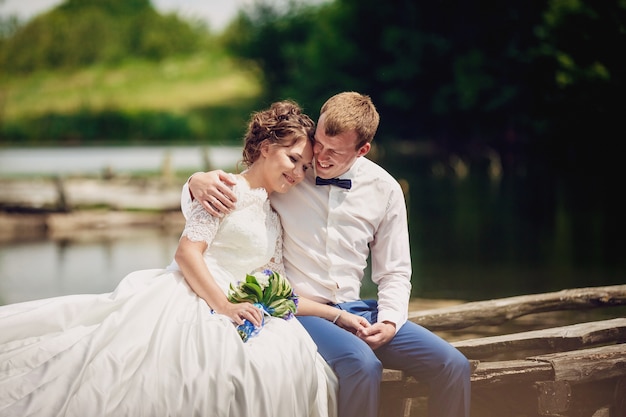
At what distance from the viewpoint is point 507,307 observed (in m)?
5.35

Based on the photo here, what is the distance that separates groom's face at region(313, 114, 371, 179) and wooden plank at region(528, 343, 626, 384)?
1380 mm

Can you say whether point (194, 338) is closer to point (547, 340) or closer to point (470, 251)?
point (547, 340)

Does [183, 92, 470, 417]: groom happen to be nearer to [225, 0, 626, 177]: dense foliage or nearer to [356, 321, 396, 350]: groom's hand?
[356, 321, 396, 350]: groom's hand

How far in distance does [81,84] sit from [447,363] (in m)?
57.5

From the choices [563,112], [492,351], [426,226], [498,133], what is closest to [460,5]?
[498,133]

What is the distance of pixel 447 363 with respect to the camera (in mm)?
3553

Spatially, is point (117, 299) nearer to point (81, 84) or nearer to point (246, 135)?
point (246, 135)

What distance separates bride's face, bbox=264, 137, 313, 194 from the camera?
3.72m

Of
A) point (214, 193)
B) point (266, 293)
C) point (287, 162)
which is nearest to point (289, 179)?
point (287, 162)

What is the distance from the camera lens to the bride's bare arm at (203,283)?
3.40 m

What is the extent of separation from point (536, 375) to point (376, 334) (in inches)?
39.0

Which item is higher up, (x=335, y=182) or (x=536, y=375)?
(x=335, y=182)

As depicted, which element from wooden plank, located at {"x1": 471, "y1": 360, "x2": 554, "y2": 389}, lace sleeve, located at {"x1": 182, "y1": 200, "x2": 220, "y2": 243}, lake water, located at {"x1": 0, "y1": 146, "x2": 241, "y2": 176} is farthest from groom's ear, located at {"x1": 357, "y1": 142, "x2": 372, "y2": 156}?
lake water, located at {"x1": 0, "y1": 146, "x2": 241, "y2": 176}

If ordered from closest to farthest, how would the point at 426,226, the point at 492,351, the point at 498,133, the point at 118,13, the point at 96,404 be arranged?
the point at 96,404 → the point at 492,351 → the point at 426,226 → the point at 498,133 → the point at 118,13
